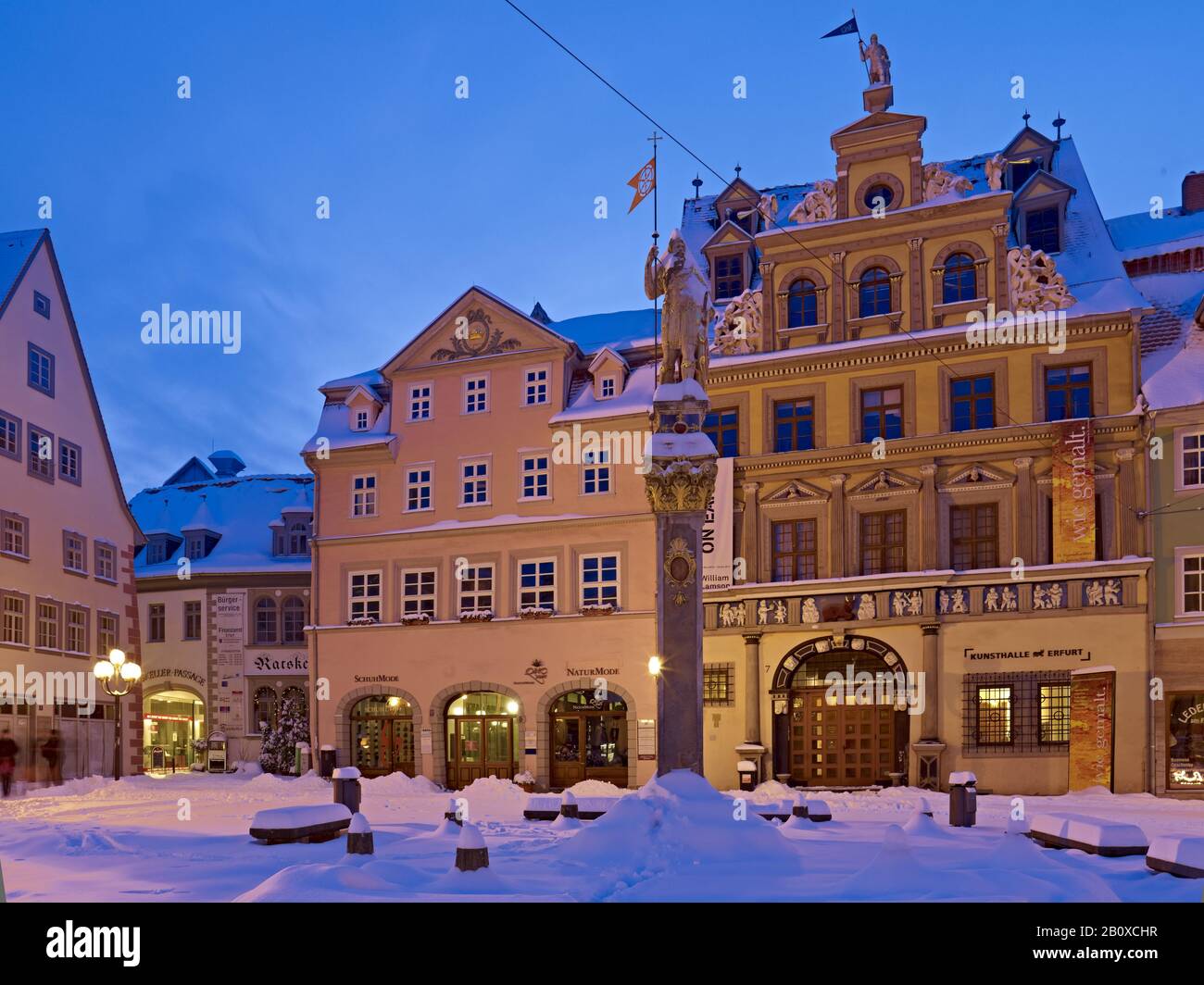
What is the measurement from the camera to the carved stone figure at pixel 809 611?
3325 centimetres

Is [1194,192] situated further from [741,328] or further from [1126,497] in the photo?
[741,328]

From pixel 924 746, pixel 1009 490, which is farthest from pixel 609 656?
pixel 1009 490

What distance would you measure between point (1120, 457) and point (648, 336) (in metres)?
14.7

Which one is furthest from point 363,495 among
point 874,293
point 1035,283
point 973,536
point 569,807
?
point 1035,283

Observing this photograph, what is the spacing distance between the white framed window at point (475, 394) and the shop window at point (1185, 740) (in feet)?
71.2

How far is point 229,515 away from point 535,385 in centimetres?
2075

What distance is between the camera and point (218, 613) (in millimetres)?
49000

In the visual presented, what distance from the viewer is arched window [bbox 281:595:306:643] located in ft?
159

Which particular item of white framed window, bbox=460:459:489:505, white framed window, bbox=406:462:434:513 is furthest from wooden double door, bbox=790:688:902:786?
white framed window, bbox=406:462:434:513

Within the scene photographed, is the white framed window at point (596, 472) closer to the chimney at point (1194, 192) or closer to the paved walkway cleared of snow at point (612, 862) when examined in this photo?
the paved walkway cleared of snow at point (612, 862)

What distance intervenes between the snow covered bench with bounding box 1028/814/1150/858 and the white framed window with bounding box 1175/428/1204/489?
14.7 meters

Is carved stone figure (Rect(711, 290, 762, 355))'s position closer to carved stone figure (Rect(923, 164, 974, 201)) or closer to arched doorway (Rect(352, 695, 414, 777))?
carved stone figure (Rect(923, 164, 974, 201))

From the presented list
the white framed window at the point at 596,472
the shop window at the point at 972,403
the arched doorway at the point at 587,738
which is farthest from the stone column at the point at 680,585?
the white framed window at the point at 596,472
